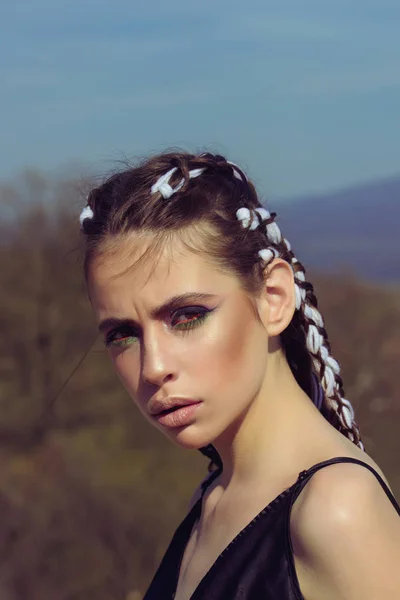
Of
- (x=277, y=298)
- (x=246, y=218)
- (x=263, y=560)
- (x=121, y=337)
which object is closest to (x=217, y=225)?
(x=246, y=218)

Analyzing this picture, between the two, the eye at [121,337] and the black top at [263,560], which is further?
the eye at [121,337]

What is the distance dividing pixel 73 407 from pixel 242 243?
6935 mm

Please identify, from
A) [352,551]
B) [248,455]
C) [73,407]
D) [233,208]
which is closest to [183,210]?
[233,208]

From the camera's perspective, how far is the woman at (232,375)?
1.63 meters

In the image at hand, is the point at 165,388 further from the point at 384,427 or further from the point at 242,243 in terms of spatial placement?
the point at 384,427

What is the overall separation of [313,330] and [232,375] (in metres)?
0.39

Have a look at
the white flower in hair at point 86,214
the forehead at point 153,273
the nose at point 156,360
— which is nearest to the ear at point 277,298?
the forehead at point 153,273

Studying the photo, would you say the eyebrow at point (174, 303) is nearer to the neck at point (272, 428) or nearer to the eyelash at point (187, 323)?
the eyelash at point (187, 323)

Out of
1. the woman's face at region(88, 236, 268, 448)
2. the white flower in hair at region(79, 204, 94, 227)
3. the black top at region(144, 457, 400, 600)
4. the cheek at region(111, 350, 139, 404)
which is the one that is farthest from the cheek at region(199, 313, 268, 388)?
the white flower in hair at region(79, 204, 94, 227)

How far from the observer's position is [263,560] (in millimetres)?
1743

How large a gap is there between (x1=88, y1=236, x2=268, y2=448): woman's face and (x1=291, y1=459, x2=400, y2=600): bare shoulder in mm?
327

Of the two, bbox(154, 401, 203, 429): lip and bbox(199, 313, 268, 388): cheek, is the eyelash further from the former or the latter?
bbox(154, 401, 203, 429): lip

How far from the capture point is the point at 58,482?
29.2 ft

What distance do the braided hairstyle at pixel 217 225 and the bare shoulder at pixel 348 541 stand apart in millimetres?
529
